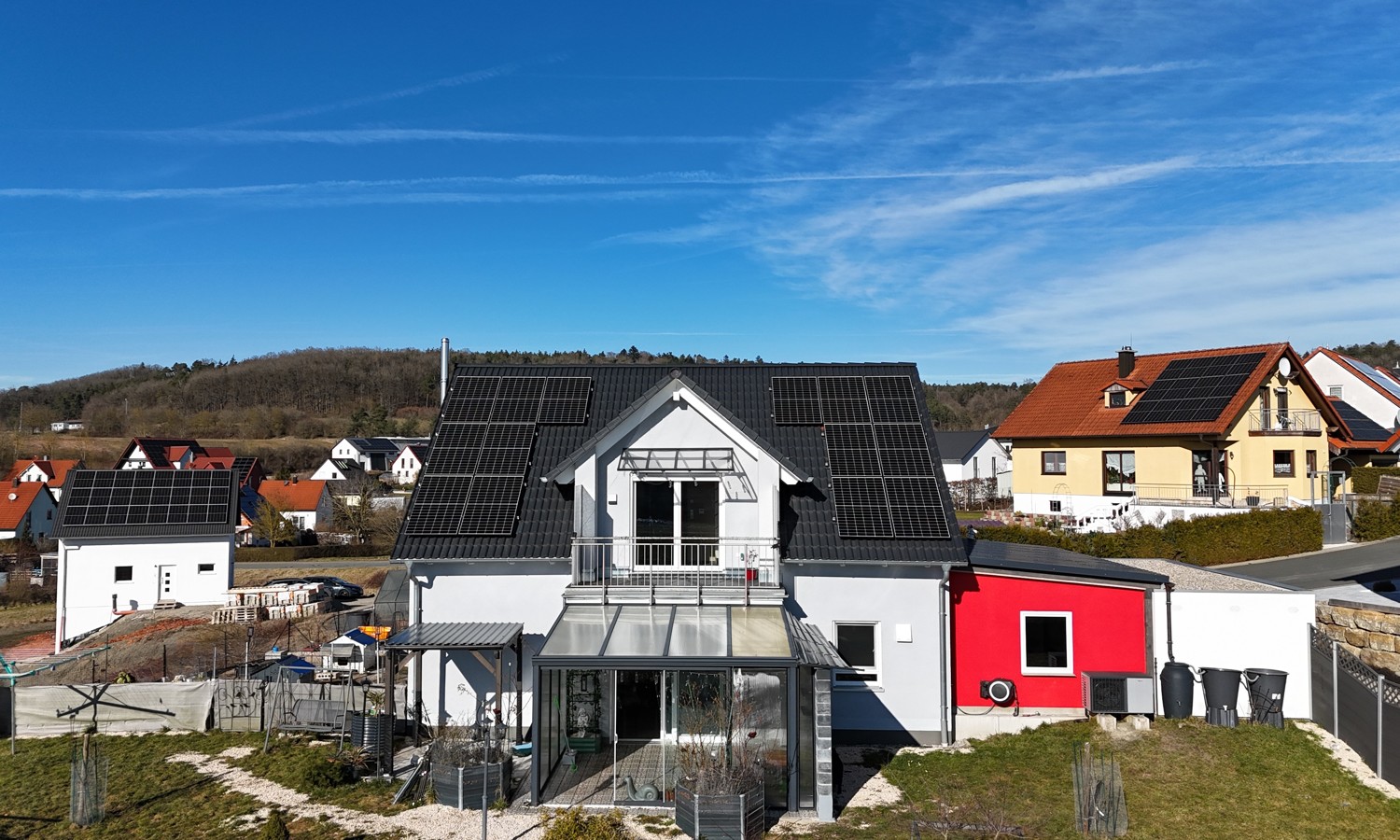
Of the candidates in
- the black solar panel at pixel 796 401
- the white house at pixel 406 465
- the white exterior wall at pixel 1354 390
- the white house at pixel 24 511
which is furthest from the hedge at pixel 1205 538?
the white house at pixel 406 465

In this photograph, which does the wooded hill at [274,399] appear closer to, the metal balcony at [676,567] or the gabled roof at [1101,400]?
the gabled roof at [1101,400]

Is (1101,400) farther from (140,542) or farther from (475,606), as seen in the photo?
(140,542)

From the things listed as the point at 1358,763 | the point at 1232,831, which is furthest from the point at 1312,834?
the point at 1358,763

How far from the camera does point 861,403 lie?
19.5m

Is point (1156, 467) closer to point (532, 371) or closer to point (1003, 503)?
point (1003, 503)

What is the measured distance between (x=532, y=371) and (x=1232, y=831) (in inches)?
639

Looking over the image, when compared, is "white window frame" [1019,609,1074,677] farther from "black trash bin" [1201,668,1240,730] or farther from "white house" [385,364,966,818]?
"black trash bin" [1201,668,1240,730]

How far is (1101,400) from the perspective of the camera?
41094mm

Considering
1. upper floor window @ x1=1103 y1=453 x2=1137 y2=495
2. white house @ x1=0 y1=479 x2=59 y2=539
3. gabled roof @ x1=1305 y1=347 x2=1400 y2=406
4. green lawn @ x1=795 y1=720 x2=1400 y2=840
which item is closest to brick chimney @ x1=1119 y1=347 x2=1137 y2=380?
upper floor window @ x1=1103 y1=453 x2=1137 y2=495

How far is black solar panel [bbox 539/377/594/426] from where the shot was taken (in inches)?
758

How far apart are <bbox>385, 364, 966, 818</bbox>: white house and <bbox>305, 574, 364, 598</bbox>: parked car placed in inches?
1083

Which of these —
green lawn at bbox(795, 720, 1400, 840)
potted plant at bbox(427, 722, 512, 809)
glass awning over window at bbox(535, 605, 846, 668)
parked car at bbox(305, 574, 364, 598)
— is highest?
glass awning over window at bbox(535, 605, 846, 668)

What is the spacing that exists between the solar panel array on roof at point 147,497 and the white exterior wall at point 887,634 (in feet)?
110

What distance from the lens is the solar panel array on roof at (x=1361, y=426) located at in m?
45.2
